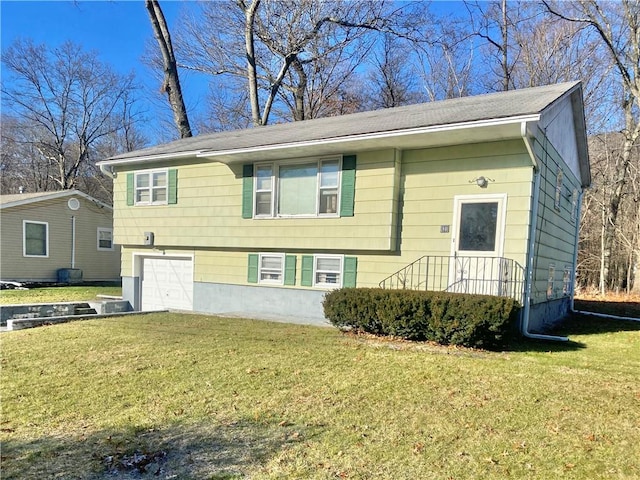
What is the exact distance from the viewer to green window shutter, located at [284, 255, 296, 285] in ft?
33.6

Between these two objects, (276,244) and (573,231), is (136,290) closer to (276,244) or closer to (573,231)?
(276,244)

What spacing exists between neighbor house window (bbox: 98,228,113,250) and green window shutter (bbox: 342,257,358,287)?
51.5 ft

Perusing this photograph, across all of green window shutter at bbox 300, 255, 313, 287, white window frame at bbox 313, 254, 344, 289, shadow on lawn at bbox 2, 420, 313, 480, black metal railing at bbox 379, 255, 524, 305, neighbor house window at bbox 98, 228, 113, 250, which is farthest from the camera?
neighbor house window at bbox 98, 228, 113, 250

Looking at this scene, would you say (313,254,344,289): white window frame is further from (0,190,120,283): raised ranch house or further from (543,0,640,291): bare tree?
(543,0,640,291): bare tree

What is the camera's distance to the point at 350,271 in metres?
9.44

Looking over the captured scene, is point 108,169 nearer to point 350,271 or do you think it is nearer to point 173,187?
point 173,187

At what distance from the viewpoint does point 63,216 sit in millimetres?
19016

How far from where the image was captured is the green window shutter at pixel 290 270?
33.6 feet

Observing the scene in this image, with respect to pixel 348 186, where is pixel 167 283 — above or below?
below

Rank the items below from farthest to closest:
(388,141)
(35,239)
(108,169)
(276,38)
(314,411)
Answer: (276,38)
(35,239)
(108,169)
(388,141)
(314,411)

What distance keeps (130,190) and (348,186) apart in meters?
7.28

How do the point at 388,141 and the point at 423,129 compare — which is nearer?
the point at 423,129

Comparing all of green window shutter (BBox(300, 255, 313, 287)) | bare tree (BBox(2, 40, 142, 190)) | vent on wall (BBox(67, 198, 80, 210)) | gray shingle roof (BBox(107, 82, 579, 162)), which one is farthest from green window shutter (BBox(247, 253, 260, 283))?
bare tree (BBox(2, 40, 142, 190))

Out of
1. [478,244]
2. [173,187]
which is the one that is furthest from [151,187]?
[478,244]
